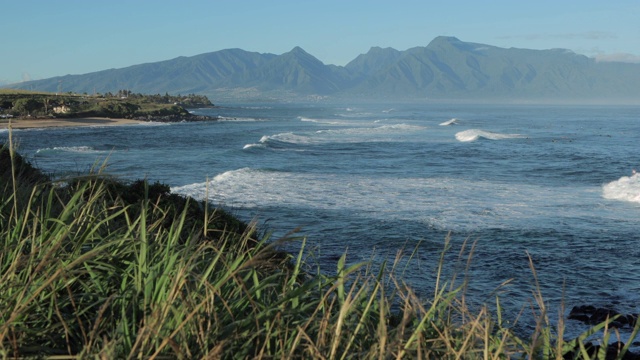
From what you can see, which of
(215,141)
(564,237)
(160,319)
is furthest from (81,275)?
(215,141)

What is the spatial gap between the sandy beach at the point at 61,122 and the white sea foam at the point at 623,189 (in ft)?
166

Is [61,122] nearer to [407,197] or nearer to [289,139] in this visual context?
[289,139]

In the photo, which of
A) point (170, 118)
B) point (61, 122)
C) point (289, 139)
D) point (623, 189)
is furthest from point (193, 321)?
point (170, 118)

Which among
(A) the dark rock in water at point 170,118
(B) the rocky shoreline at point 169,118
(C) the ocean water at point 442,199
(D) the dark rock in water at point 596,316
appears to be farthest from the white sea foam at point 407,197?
(A) the dark rock in water at point 170,118

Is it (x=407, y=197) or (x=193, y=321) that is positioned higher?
(x=193, y=321)

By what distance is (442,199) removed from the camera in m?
24.0

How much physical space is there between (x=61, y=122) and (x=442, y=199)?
5866 cm

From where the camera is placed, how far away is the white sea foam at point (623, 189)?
25016 millimetres

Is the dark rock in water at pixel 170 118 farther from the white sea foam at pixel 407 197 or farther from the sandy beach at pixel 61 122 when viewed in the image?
the white sea foam at pixel 407 197

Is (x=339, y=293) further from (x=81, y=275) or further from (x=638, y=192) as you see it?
(x=638, y=192)

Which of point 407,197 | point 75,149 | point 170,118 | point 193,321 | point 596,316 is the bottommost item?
point 170,118

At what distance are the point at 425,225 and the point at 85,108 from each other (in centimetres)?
7782

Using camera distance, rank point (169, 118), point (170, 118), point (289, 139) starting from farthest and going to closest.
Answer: point (170, 118), point (169, 118), point (289, 139)

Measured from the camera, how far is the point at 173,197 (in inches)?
519
